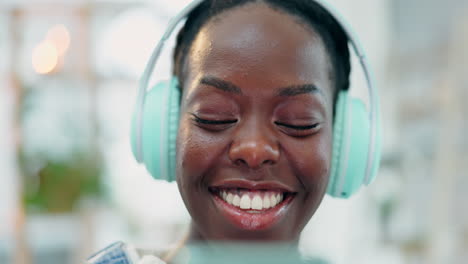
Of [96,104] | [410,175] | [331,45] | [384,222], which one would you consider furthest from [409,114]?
[331,45]

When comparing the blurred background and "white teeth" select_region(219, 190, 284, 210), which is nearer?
"white teeth" select_region(219, 190, 284, 210)

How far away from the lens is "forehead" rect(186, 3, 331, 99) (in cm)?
69

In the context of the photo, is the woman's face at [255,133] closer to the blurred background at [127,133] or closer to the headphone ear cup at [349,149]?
the headphone ear cup at [349,149]

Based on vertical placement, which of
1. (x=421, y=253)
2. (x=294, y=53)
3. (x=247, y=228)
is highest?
(x=294, y=53)

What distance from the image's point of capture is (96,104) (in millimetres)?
3314

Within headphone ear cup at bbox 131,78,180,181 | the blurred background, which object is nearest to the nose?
headphone ear cup at bbox 131,78,180,181

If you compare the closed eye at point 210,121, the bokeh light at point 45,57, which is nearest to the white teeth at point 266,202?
the closed eye at point 210,121

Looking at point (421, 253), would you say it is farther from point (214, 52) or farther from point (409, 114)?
point (214, 52)

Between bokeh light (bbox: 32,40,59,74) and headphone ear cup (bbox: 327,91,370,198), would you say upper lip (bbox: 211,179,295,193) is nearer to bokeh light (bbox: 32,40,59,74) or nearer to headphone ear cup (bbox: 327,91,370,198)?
headphone ear cup (bbox: 327,91,370,198)

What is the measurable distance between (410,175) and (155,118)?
2.45 metres

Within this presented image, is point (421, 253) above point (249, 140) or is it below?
below

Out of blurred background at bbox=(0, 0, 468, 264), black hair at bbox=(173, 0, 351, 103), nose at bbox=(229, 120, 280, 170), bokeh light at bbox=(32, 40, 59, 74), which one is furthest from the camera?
bokeh light at bbox=(32, 40, 59, 74)

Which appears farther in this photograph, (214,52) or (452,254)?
(452,254)

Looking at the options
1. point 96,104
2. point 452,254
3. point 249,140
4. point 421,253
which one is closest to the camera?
point 249,140
